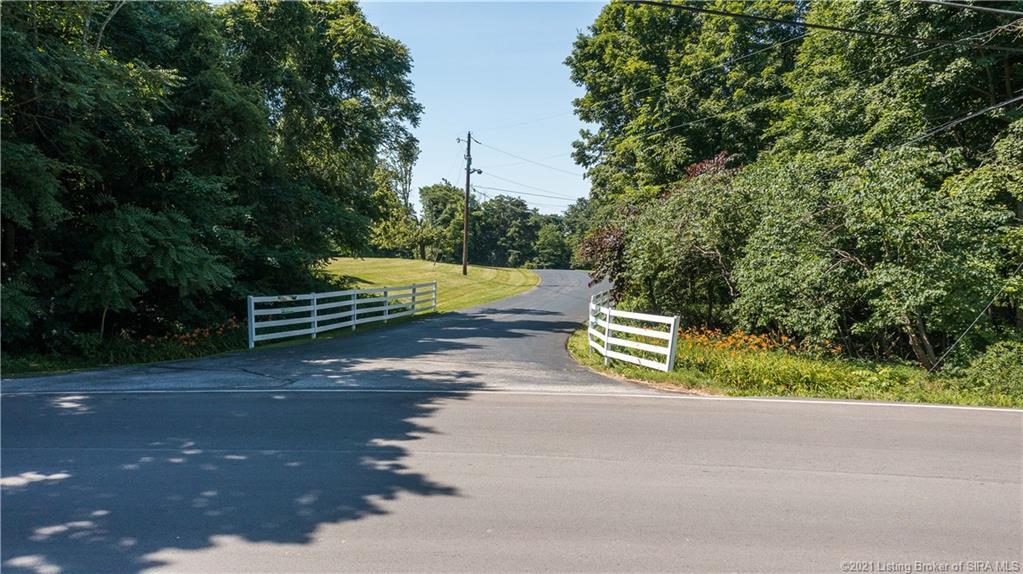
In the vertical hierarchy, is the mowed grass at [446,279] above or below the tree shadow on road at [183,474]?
above

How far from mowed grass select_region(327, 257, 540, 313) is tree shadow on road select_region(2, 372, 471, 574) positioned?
17.7 meters

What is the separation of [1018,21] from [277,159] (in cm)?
1985

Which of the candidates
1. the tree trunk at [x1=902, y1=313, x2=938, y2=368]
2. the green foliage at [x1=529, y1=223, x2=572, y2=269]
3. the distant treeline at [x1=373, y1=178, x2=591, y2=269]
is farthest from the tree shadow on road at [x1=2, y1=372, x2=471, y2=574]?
the green foliage at [x1=529, y1=223, x2=572, y2=269]

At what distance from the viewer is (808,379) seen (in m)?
9.98

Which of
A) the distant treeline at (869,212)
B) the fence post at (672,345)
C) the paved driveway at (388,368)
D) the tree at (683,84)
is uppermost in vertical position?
the tree at (683,84)

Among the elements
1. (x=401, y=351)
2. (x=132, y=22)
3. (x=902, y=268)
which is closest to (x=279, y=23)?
(x=132, y=22)

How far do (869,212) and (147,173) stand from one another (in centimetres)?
1530

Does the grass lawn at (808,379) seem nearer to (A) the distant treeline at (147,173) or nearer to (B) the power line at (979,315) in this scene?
(B) the power line at (979,315)

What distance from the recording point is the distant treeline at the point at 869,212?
1113 centimetres

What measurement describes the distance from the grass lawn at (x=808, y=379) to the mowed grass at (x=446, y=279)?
51.0ft

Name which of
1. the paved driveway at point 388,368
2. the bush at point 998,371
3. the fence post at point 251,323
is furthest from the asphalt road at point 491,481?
the fence post at point 251,323

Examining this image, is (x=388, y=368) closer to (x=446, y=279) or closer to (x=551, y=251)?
(x=446, y=279)

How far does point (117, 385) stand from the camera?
9477mm

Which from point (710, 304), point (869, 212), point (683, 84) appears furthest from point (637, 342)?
point (683, 84)
